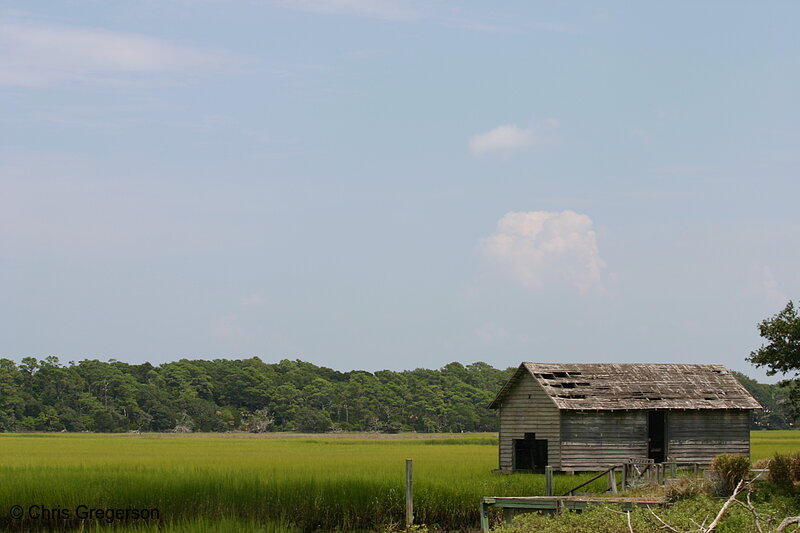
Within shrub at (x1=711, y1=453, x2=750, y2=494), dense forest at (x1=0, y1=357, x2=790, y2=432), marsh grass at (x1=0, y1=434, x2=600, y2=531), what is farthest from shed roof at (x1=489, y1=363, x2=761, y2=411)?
dense forest at (x1=0, y1=357, x2=790, y2=432)

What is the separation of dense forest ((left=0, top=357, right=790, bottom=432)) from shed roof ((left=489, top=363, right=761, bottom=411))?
68.4m

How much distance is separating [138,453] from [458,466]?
1781 centimetres

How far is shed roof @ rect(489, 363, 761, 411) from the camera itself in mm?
37500

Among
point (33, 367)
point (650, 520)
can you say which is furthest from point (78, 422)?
point (650, 520)

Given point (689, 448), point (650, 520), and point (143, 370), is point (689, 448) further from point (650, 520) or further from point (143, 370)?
point (143, 370)

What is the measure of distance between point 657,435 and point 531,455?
460cm

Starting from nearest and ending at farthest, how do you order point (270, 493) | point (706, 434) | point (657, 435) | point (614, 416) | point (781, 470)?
point (270, 493) < point (781, 470) < point (614, 416) < point (706, 434) < point (657, 435)

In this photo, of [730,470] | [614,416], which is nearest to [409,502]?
[730,470]

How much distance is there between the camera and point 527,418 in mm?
38531

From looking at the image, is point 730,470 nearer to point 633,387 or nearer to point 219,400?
point 633,387

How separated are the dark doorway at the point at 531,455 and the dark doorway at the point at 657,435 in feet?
12.2

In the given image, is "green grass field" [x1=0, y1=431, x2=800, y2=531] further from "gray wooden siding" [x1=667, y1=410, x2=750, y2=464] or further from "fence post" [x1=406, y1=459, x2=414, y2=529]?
"gray wooden siding" [x1=667, y1=410, x2=750, y2=464]

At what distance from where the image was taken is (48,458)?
145ft

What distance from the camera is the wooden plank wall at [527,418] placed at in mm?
37188
